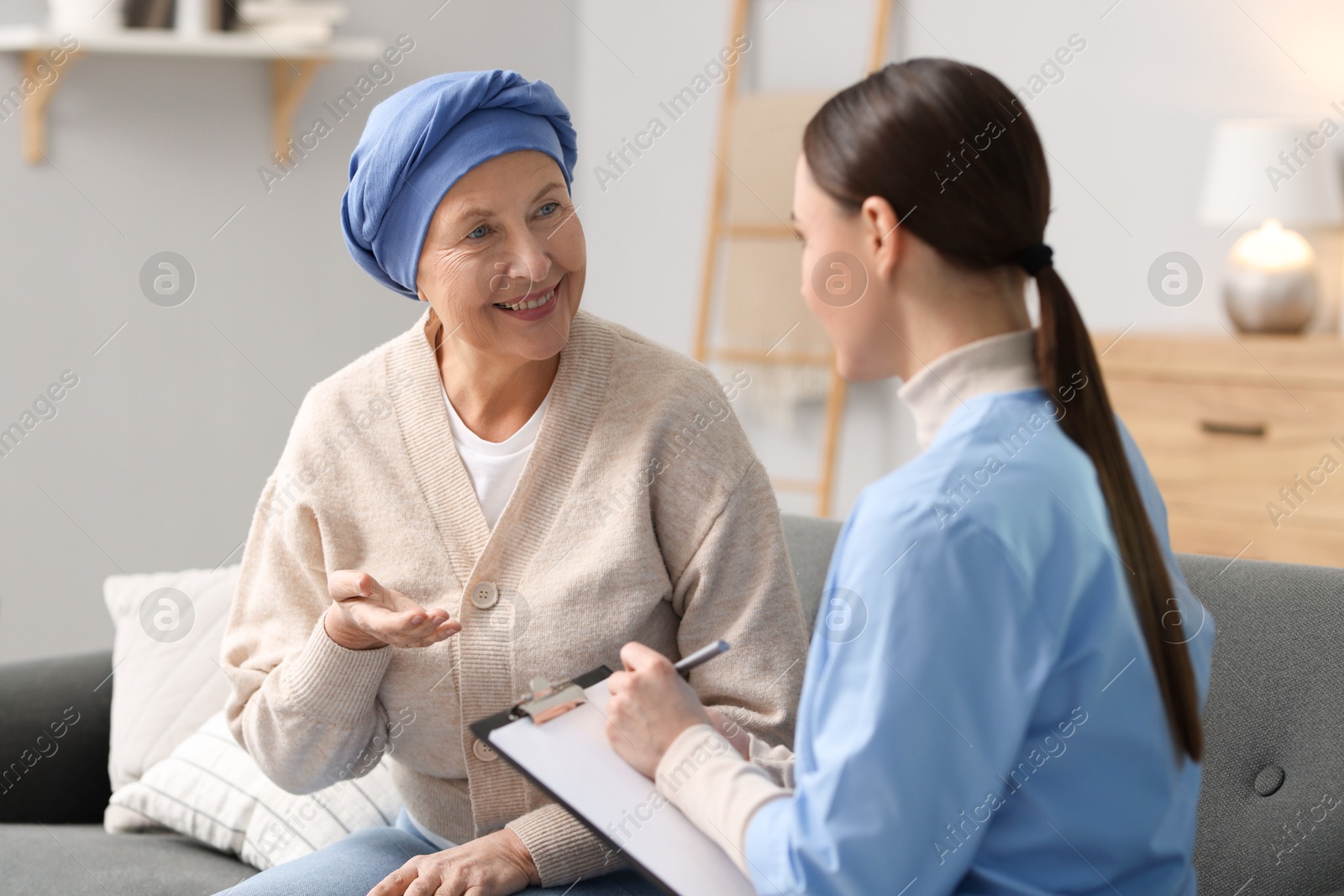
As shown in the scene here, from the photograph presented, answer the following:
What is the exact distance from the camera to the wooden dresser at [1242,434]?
9.21 ft

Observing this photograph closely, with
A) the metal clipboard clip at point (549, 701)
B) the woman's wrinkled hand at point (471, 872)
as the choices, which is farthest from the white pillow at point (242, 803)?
the metal clipboard clip at point (549, 701)

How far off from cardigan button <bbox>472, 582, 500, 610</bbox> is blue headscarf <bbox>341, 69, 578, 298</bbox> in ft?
1.23

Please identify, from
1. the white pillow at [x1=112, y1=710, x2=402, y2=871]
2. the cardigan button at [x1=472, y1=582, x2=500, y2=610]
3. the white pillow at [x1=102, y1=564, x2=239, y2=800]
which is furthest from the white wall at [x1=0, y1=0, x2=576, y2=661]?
the cardigan button at [x1=472, y1=582, x2=500, y2=610]

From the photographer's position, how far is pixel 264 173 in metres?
3.12

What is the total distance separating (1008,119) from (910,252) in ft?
0.38

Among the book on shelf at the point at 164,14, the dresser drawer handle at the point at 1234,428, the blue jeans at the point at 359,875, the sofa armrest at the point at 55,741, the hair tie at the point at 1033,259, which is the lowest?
the sofa armrest at the point at 55,741

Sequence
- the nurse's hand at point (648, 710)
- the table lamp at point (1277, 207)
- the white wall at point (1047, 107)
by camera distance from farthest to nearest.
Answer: the white wall at point (1047, 107), the table lamp at point (1277, 207), the nurse's hand at point (648, 710)

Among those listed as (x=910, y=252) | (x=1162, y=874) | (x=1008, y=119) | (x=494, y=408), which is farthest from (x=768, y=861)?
(x=494, y=408)

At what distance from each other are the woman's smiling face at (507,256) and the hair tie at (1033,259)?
1.92ft

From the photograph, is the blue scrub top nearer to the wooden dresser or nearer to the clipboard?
the clipboard

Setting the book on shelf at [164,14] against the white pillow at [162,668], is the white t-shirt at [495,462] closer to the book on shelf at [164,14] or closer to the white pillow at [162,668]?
the white pillow at [162,668]

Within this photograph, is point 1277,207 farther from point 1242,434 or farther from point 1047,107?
point 1047,107

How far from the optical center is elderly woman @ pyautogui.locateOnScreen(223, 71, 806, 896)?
1.35m

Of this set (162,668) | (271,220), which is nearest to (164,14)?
(271,220)
